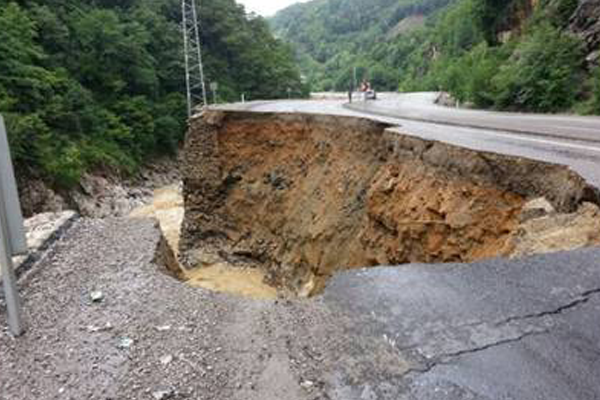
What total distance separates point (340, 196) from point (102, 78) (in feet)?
77.1

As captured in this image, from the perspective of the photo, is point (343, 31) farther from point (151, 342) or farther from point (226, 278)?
point (151, 342)

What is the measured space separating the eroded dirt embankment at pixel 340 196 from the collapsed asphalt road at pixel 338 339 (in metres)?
1.43

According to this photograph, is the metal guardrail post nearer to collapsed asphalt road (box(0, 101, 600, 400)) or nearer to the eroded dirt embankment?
collapsed asphalt road (box(0, 101, 600, 400))

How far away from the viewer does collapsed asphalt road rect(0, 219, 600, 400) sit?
7.32 ft

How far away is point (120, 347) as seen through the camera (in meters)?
2.82

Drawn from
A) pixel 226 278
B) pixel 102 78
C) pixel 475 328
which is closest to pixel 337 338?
pixel 475 328

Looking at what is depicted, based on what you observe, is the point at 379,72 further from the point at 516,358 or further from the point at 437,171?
the point at 516,358

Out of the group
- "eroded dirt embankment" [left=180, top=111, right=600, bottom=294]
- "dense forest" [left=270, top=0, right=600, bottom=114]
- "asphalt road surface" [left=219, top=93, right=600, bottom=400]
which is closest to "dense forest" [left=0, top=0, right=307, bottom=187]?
"eroded dirt embankment" [left=180, top=111, right=600, bottom=294]

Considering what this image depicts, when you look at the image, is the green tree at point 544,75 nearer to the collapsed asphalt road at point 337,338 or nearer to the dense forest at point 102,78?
the collapsed asphalt road at point 337,338

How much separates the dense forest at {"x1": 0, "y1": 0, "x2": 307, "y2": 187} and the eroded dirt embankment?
8807 millimetres

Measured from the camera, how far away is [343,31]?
140500 millimetres

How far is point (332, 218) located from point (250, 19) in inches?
1967

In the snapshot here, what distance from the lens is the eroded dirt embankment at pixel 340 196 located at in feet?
19.1

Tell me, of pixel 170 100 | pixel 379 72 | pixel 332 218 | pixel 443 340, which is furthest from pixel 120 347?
pixel 379 72
